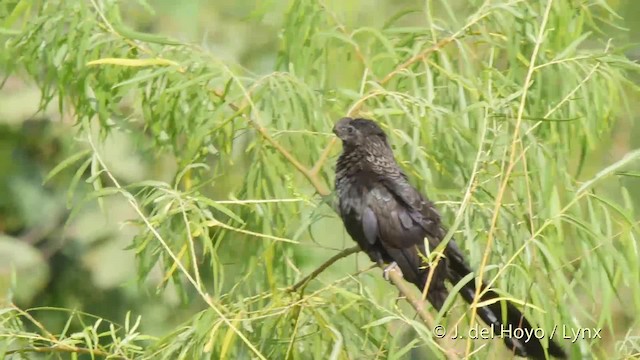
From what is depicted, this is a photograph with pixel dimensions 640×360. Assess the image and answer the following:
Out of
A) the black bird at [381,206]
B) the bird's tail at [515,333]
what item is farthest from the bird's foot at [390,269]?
the bird's tail at [515,333]

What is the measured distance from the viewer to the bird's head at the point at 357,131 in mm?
1714

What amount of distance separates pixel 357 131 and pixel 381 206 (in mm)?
135

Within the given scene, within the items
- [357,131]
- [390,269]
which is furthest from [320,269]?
[357,131]

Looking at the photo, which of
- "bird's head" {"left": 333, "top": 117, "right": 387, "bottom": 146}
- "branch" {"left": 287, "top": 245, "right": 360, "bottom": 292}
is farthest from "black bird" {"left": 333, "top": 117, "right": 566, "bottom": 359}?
"branch" {"left": 287, "top": 245, "right": 360, "bottom": 292}

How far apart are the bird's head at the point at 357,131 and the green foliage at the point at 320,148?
0.9 inches

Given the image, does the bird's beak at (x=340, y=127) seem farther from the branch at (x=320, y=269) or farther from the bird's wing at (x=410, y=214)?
the branch at (x=320, y=269)

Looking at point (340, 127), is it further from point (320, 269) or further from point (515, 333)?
point (515, 333)

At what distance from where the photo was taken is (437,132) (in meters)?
1.65

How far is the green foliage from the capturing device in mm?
1467

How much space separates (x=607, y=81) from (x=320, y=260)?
128cm

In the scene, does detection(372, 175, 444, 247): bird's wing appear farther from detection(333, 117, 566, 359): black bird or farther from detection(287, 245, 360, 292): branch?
detection(287, 245, 360, 292): branch

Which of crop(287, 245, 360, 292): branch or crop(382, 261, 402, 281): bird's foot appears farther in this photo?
crop(382, 261, 402, 281): bird's foot

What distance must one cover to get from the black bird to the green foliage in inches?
1.3

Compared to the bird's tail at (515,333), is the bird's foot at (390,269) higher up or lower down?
higher up
